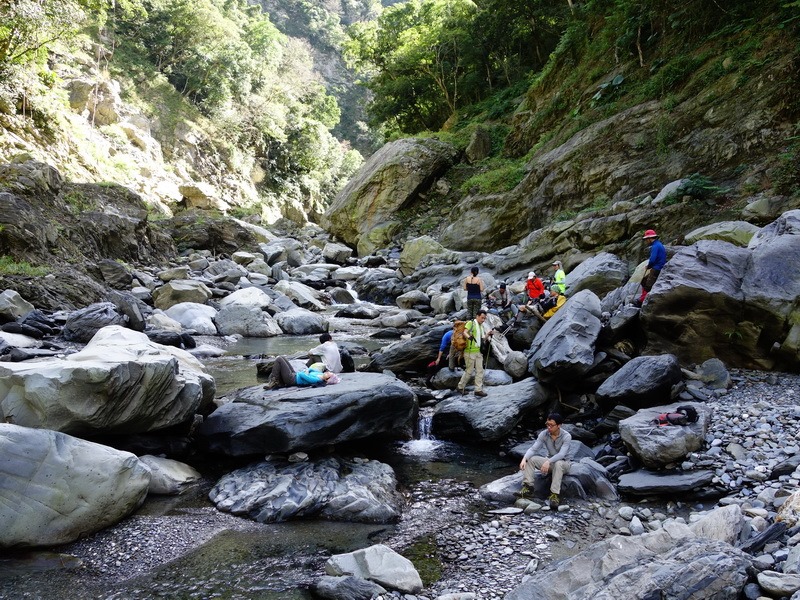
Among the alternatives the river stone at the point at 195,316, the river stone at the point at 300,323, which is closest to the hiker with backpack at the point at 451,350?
the river stone at the point at 300,323

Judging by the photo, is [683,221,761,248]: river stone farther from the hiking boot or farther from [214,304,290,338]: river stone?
[214,304,290,338]: river stone

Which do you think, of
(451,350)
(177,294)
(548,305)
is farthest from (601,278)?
(177,294)

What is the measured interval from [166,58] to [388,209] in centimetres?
2880

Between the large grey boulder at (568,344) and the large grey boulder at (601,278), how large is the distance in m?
3.46

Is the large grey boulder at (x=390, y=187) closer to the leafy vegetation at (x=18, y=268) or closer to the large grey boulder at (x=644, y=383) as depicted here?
the leafy vegetation at (x=18, y=268)

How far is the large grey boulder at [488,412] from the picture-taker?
9852mm

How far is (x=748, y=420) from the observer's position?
8234 millimetres

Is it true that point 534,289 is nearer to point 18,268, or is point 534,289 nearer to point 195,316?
point 195,316

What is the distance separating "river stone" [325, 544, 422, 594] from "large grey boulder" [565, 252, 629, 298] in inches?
426

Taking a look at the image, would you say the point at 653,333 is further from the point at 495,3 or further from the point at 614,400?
the point at 495,3

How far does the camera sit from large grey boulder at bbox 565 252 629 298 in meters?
15.2

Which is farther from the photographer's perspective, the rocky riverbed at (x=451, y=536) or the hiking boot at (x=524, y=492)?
the hiking boot at (x=524, y=492)

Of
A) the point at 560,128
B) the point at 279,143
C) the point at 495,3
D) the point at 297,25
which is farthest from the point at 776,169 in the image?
the point at 297,25

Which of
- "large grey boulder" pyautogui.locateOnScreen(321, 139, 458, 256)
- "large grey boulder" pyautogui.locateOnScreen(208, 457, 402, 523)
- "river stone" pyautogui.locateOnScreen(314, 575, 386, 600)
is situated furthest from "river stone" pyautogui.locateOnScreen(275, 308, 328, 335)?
"large grey boulder" pyautogui.locateOnScreen(321, 139, 458, 256)
